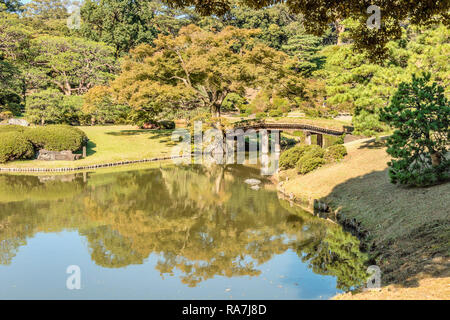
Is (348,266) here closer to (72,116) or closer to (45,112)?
(45,112)

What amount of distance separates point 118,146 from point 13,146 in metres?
10.6

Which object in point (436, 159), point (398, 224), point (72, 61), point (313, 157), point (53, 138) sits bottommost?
point (398, 224)

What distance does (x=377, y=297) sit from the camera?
33.2 feet

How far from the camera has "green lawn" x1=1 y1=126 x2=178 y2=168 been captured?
3588cm

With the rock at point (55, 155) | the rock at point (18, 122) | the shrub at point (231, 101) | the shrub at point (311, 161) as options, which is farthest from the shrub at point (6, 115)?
the shrub at point (311, 161)

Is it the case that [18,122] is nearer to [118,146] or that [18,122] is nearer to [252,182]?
[118,146]

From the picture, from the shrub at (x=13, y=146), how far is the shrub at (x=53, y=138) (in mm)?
925

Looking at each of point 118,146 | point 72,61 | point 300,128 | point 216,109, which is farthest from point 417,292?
point 72,61

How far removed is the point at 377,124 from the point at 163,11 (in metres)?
77.4

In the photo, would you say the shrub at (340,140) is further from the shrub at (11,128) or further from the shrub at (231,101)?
the shrub at (231,101)

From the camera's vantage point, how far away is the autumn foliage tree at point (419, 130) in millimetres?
17875

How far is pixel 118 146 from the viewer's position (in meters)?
43.1

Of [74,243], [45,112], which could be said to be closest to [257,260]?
[74,243]

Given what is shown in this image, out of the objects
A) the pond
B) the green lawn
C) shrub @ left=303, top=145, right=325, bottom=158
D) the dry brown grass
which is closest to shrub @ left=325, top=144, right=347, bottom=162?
shrub @ left=303, top=145, right=325, bottom=158
